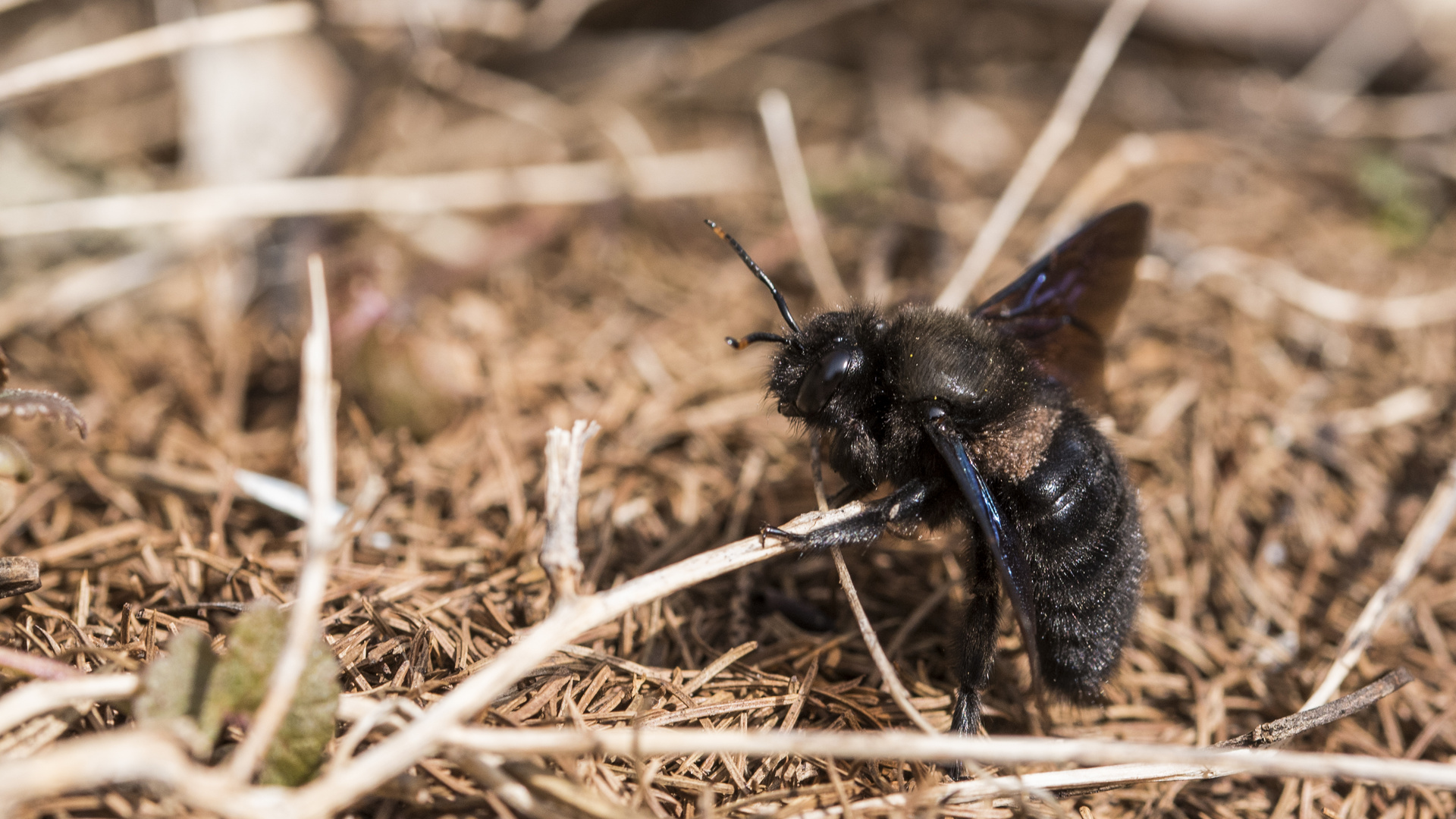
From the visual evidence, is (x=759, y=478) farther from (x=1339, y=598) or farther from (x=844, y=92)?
(x=844, y=92)

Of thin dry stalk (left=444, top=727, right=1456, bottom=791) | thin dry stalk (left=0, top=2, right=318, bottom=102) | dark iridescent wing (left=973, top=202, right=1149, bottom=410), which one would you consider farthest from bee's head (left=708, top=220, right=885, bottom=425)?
thin dry stalk (left=0, top=2, right=318, bottom=102)

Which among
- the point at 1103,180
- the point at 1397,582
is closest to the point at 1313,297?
the point at 1103,180

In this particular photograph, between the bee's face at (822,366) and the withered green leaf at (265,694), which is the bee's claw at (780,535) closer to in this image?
the bee's face at (822,366)

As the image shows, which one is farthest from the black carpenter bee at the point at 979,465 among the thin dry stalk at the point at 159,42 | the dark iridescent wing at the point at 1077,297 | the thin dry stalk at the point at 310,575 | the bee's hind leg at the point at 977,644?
the thin dry stalk at the point at 159,42

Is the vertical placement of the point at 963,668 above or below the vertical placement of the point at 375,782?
below

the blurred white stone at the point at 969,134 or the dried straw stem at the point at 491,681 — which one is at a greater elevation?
the blurred white stone at the point at 969,134

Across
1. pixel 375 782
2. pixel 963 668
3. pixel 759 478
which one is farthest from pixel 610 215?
pixel 375 782
